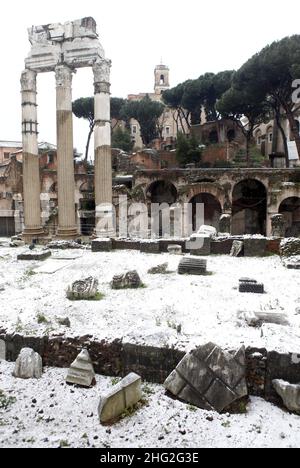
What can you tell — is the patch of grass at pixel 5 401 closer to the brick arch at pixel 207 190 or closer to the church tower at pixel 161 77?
the brick arch at pixel 207 190

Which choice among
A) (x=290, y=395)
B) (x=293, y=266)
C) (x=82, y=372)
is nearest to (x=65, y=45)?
(x=293, y=266)

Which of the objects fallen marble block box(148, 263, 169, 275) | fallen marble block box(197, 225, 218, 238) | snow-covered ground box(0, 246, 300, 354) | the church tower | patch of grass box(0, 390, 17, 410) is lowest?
patch of grass box(0, 390, 17, 410)

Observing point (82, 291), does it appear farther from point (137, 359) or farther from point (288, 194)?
point (288, 194)

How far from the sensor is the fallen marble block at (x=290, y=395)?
10.6 feet

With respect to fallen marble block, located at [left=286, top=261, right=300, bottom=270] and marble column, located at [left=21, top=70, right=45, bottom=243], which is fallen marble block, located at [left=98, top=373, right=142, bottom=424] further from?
marble column, located at [left=21, top=70, right=45, bottom=243]

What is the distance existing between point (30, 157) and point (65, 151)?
1.84 m

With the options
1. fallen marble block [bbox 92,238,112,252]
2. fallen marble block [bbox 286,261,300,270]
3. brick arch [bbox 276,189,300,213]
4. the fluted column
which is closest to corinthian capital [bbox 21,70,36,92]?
the fluted column

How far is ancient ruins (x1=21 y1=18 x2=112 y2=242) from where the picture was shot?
13828 mm

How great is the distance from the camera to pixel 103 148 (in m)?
14.3

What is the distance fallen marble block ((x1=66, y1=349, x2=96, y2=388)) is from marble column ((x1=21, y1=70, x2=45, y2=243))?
1185 cm

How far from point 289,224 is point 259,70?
10293 mm

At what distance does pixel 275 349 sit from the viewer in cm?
352

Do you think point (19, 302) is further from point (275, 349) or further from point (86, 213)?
point (86, 213)
